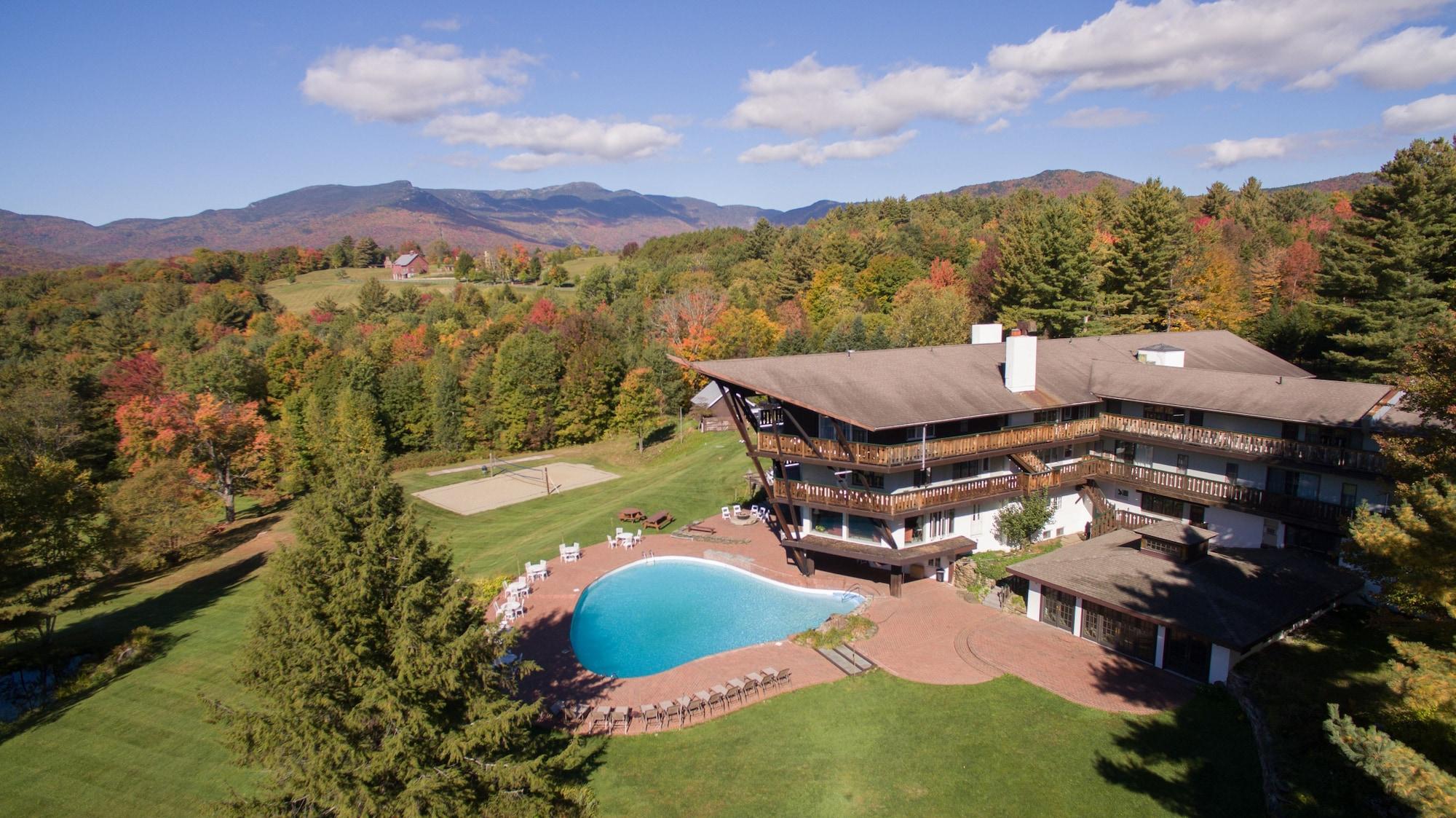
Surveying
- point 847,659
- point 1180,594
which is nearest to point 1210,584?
point 1180,594

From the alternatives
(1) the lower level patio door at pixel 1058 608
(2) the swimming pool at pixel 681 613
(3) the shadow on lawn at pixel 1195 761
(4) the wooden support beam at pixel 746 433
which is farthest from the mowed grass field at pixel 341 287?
(3) the shadow on lawn at pixel 1195 761

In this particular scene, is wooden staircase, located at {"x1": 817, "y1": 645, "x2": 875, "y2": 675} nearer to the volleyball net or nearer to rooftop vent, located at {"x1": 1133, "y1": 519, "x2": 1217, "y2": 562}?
rooftop vent, located at {"x1": 1133, "y1": 519, "x2": 1217, "y2": 562}

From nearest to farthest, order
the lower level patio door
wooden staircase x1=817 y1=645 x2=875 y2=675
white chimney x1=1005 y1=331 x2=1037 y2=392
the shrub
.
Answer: wooden staircase x1=817 y1=645 x2=875 y2=675, the lower level patio door, the shrub, white chimney x1=1005 y1=331 x2=1037 y2=392

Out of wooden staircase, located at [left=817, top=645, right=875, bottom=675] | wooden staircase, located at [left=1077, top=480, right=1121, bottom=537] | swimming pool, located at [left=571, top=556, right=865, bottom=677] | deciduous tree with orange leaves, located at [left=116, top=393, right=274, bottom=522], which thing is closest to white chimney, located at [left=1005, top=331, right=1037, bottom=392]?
wooden staircase, located at [left=1077, top=480, right=1121, bottom=537]

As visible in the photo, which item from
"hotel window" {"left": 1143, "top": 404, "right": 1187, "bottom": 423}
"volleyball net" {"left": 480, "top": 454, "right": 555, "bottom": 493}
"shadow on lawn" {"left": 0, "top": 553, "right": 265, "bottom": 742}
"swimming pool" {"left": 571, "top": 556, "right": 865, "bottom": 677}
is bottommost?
"volleyball net" {"left": 480, "top": 454, "right": 555, "bottom": 493}

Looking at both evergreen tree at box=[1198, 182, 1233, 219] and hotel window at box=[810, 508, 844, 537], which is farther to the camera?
evergreen tree at box=[1198, 182, 1233, 219]

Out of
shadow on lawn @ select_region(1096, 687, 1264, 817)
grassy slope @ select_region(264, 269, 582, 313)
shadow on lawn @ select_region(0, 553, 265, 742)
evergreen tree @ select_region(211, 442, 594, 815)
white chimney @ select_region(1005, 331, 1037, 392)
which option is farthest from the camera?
grassy slope @ select_region(264, 269, 582, 313)

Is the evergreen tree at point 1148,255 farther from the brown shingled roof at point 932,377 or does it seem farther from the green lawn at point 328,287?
the green lawn at point 328,287

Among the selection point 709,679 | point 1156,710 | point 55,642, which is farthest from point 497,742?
point 55,642
